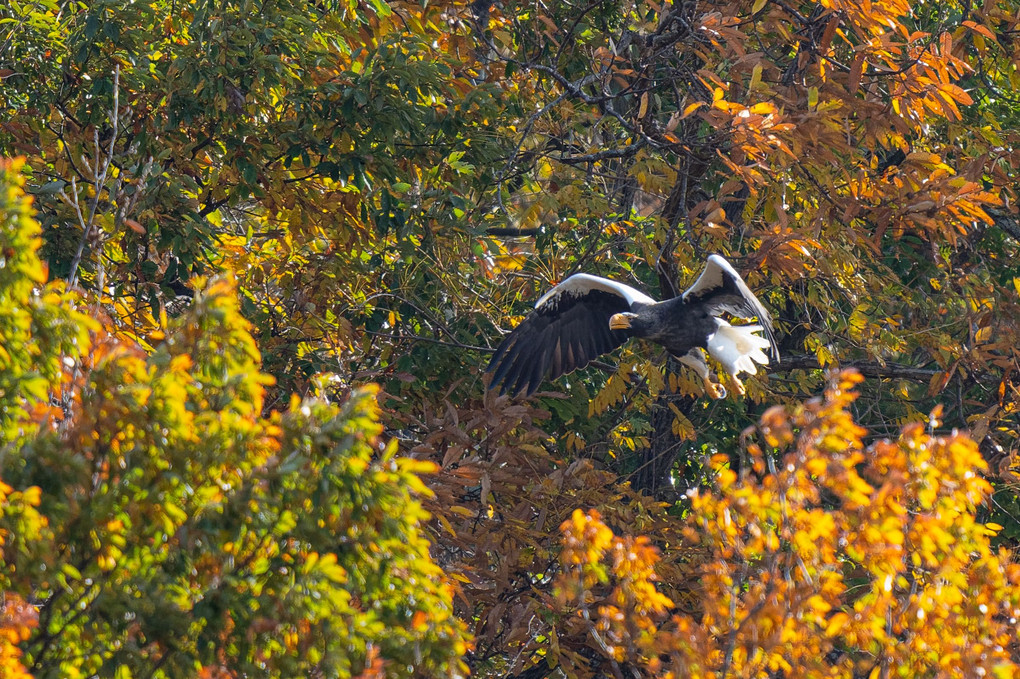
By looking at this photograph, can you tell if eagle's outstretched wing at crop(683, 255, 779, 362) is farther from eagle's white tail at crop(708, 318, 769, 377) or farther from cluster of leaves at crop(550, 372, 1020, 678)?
cluster of leaves at crop(550, 372, 1020, 678)

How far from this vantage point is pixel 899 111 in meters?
5.10

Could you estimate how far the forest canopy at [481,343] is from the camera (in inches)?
107

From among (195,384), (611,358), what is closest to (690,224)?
(611,358)

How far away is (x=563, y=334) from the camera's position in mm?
6484

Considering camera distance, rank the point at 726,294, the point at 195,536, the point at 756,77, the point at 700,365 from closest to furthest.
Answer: the point at 195,536, the point at 756,77, the point at 726,294, the point at 700,365

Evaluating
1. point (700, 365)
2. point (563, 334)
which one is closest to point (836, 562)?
point (700, 365)

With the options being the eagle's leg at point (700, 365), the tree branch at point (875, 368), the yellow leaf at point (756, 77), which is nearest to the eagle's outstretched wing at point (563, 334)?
the eagle's leg at point (700, 365)

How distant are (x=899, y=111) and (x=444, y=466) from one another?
242cm

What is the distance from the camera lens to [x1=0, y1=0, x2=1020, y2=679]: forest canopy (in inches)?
107

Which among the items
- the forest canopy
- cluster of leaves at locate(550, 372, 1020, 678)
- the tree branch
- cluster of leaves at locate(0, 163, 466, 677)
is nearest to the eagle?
the forest canopy

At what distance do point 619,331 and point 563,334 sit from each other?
321mm

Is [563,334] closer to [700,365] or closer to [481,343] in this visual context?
[481,343]

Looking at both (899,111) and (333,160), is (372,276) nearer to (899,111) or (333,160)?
(333,160)

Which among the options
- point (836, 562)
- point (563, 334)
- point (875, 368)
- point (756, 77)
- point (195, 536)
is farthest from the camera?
point (563, 334)
